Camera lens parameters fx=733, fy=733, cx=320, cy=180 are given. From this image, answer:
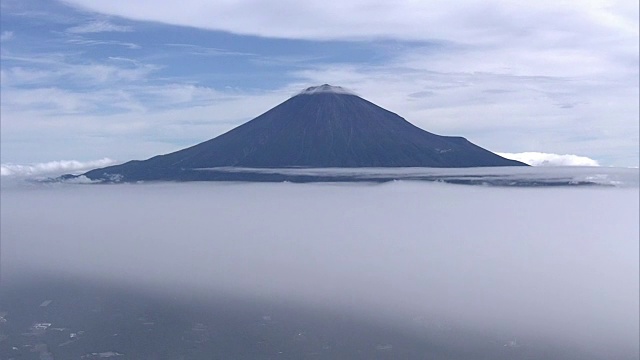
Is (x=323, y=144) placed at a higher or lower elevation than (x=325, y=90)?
lower

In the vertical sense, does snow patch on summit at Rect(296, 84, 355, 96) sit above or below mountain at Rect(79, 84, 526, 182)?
above

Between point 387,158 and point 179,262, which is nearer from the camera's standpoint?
point 179,262

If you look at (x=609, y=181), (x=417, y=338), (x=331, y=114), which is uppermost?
(x=331, y=114)

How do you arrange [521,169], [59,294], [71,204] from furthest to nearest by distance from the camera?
[71,204]
[521,169]
[59,294]

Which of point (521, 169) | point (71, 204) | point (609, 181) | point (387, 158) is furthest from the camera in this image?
point (71, 204)

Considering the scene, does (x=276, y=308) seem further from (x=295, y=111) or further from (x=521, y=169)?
(x=521, y=169)

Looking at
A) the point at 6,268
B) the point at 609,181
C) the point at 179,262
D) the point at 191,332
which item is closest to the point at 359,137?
the point at 609,181

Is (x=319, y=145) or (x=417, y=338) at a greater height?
(x=319, y=145)

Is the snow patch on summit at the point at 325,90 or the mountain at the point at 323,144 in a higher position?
the snow patch on summit at the point at 325,90
